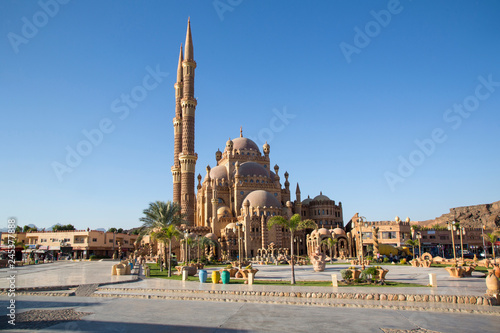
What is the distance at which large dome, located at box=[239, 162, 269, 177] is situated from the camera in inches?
2591

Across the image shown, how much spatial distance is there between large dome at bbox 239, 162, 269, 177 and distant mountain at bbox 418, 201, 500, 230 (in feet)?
189

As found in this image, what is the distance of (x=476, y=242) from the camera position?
2719 inches

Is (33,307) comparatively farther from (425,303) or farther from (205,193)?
(205,193)

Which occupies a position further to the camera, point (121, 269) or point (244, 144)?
point (244, 144)

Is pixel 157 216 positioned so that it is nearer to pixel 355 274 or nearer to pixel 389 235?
pixel 355 274

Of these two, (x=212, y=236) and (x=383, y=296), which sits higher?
(x=212, y=236)

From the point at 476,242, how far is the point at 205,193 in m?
47.6

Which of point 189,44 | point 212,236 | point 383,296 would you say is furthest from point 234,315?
point 189,44

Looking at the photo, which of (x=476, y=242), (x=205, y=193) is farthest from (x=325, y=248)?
(x=476, y=242)

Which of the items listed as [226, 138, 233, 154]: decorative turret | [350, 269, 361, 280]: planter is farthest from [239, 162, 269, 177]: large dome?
[350, 269, 361, 280]: planter

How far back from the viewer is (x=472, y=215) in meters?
105

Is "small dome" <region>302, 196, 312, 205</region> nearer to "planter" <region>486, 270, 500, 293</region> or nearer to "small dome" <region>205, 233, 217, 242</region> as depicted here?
"small dome" <region>205, 233, 217, 242</region>

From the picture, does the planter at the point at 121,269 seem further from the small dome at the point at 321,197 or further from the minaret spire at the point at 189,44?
the small dome at the point at 321,197

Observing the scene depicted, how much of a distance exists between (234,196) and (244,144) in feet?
43.7
